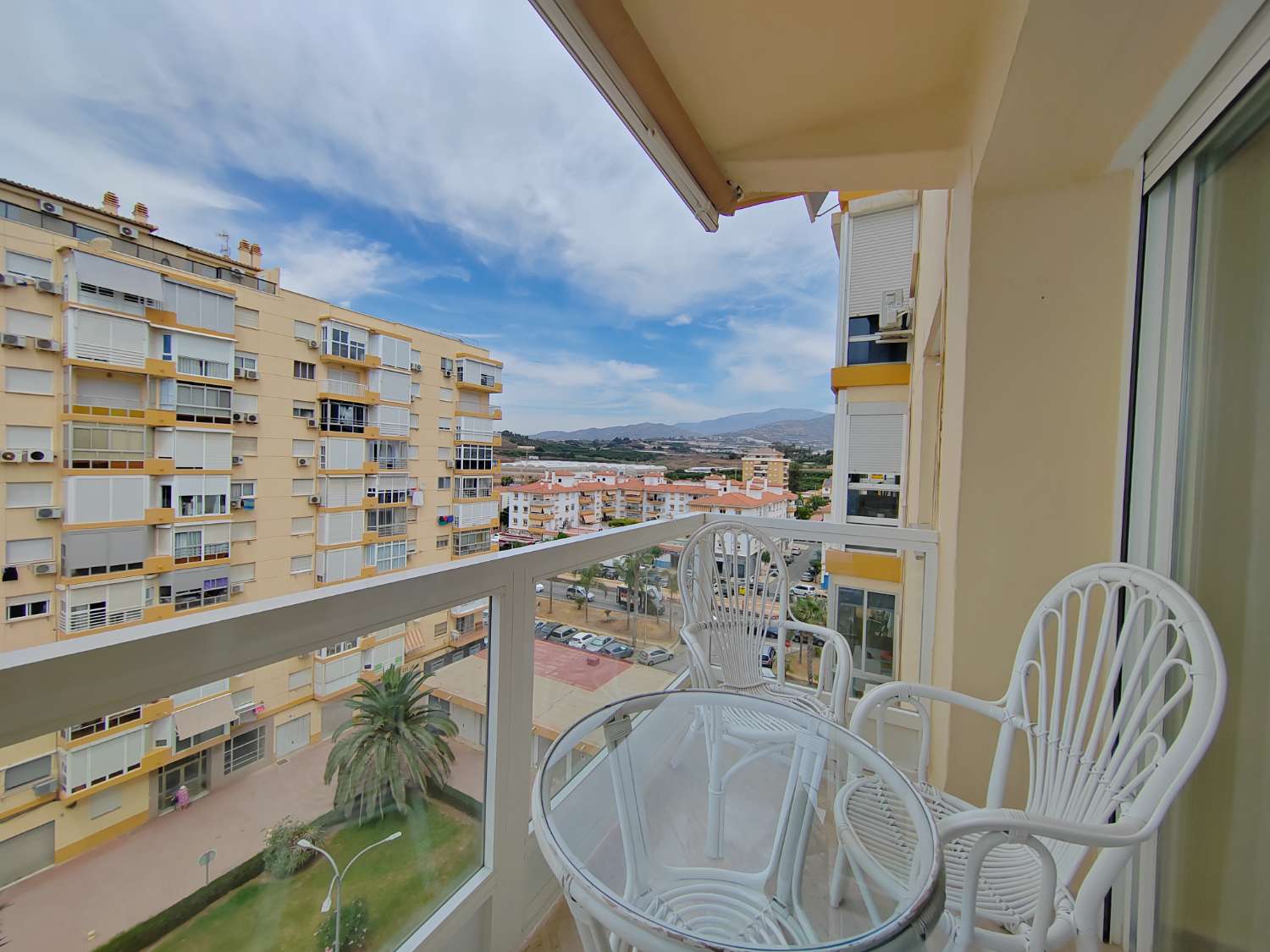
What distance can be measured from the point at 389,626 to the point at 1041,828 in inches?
50.2

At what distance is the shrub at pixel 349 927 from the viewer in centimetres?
105

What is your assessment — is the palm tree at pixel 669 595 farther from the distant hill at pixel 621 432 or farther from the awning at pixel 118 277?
the awning at pixel 118 277

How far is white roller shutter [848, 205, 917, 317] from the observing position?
178 inches

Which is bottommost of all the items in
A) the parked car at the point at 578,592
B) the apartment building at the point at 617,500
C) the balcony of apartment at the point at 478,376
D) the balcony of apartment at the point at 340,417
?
the parked car at the point at 578,592

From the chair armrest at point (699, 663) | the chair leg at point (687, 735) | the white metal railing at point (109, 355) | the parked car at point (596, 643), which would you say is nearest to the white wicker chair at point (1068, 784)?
the chair leg at point (687, 735)

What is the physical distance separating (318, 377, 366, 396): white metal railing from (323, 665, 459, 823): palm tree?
1.04 m

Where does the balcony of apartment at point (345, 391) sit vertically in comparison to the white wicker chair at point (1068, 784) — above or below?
above

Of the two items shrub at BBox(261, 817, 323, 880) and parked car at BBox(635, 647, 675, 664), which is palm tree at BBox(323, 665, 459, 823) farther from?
parked car at BBox(635, 647, 675, 664)

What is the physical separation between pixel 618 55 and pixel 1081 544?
2.00 m

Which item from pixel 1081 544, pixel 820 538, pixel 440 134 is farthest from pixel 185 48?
pixel 1081 544

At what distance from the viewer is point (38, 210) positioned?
3.84ft

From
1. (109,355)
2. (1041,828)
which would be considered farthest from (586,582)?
(109,355)

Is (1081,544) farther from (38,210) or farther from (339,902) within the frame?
(38,210)

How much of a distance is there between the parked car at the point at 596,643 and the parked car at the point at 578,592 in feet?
0.45
